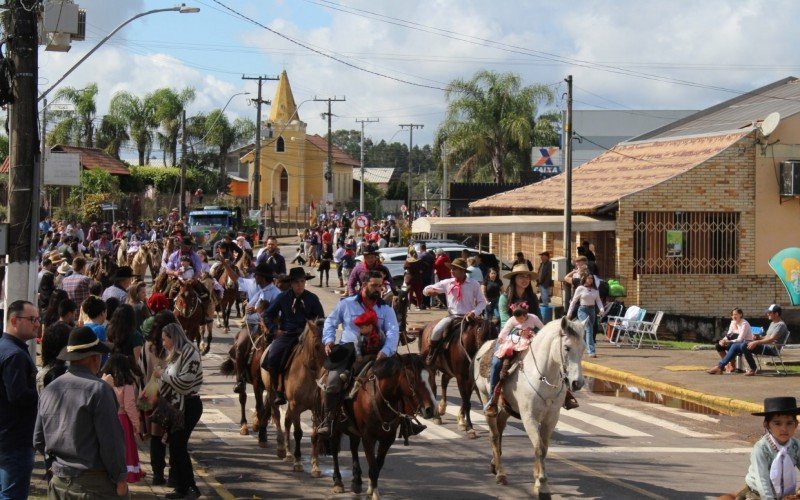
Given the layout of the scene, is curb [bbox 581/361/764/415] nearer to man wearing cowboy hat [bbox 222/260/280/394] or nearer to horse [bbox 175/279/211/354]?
man wearing cowboy hat [bbox 222/260/280/394]

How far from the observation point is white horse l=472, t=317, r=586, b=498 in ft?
37.3

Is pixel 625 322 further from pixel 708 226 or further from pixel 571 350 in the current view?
pixel 571 350

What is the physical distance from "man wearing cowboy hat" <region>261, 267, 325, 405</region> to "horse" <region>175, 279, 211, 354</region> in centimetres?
729

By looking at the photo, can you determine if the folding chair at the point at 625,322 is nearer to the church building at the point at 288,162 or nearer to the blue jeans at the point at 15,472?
the blue jeans at the point at 15,472

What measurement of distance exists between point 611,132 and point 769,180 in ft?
156

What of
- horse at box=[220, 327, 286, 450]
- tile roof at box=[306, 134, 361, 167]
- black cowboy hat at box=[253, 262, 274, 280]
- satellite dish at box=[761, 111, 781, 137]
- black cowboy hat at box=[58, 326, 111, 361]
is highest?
tile roof at box=[306, 134, 361, 167]

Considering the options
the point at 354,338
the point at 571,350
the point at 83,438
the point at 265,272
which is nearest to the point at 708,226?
the point at 265,272

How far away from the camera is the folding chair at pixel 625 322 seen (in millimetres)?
26031

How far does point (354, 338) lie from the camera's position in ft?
40.1

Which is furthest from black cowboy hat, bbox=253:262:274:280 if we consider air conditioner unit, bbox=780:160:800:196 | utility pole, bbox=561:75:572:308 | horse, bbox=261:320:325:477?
air conditioner unit, bbox=780:160:800:196

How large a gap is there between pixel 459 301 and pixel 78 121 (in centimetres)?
7407

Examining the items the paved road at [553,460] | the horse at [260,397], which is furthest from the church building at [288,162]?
the horse at [260,397]

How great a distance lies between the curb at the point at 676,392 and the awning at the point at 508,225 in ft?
29.2

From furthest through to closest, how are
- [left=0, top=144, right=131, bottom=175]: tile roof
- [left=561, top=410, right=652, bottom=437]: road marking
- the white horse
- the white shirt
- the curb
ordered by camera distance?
1. [left=0, top=144, right=131, bottom=175]: tile roof
2. the curb
3. the white shirt
4. [left=561, top=410, right=652, bottom=437]: road marking
5. the white horse
